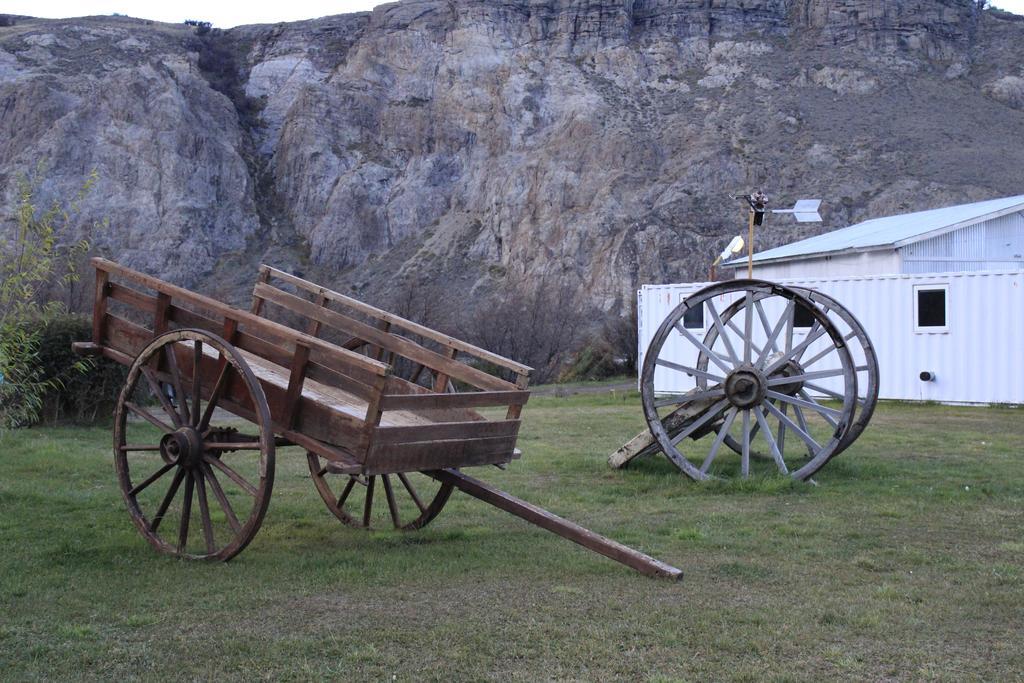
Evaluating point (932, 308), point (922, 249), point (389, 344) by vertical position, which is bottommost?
point (389, 344)

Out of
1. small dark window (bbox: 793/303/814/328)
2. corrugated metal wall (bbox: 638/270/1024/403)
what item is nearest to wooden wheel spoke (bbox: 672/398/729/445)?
corrugated metal wall (bbox: 638/270/1024/403)

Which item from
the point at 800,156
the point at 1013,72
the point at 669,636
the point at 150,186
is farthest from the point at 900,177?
the point at 669,636

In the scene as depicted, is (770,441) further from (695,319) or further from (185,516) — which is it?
(695,319)

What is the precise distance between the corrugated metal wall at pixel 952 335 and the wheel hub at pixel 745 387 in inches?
418

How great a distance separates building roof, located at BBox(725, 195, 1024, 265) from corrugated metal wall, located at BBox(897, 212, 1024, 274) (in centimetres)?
20

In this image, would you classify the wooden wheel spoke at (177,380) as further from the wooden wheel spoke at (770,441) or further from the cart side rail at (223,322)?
the wooden wheel spoke at (770,441)

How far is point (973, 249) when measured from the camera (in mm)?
25078

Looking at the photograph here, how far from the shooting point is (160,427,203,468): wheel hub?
20.8 ft

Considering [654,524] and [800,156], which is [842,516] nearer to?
[654,524]

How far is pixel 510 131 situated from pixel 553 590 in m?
54.2

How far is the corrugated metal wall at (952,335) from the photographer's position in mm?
17953

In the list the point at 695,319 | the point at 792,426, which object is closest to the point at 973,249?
the point at 695,319

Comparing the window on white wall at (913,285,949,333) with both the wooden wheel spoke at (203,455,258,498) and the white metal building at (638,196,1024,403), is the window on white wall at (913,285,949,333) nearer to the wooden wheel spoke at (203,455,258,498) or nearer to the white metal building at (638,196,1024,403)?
the white metal building at (638,196,1024,403)

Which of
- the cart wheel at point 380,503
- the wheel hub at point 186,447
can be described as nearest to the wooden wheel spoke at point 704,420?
the cart wheel at point 380,503
